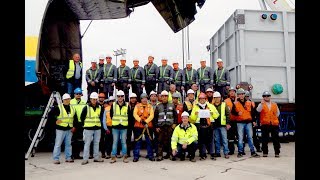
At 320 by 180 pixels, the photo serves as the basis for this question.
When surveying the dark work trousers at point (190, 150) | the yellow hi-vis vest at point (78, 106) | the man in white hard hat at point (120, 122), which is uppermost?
the yellow hi-vis vest at point (78, 106)

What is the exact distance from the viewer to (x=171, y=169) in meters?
6.09

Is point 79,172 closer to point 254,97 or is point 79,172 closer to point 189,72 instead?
point 189,72

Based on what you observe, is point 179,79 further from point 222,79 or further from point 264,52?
point 264,52

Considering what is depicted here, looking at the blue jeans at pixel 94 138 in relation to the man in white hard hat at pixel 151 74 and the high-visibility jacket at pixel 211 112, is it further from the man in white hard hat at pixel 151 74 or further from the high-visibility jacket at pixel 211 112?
the man in white hard hat at pixel 151 74

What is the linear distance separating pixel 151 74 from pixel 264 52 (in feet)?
11.3

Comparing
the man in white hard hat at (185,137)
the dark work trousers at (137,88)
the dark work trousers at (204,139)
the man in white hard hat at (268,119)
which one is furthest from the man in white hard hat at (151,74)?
the man in white hard hat at (268,119)

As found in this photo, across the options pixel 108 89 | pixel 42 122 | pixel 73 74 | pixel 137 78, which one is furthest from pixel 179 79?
pixel 42 122

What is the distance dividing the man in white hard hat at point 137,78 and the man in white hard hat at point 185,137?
2351mm

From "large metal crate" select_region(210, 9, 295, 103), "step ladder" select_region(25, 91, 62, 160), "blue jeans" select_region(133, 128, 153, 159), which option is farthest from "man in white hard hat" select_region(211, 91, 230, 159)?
"step ladder" select_region(25, 91, 62, 160)

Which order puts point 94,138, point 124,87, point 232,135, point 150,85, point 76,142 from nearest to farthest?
point 94,138
point 76,142
point 232,135
point 124,87
point 150,85

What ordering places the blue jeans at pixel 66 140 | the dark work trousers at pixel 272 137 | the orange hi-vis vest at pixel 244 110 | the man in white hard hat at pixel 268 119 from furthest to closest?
the orange hi-vis vest at pixel 244 110
the man in white hard hat at pixel 268 119
the dark work trousers at pixel 272 137
the blue jeans at pixel 66 140

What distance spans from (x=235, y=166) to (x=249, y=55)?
4.22 m

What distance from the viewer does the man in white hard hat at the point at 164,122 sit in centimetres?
746

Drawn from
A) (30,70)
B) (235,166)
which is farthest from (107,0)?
(235,166)
